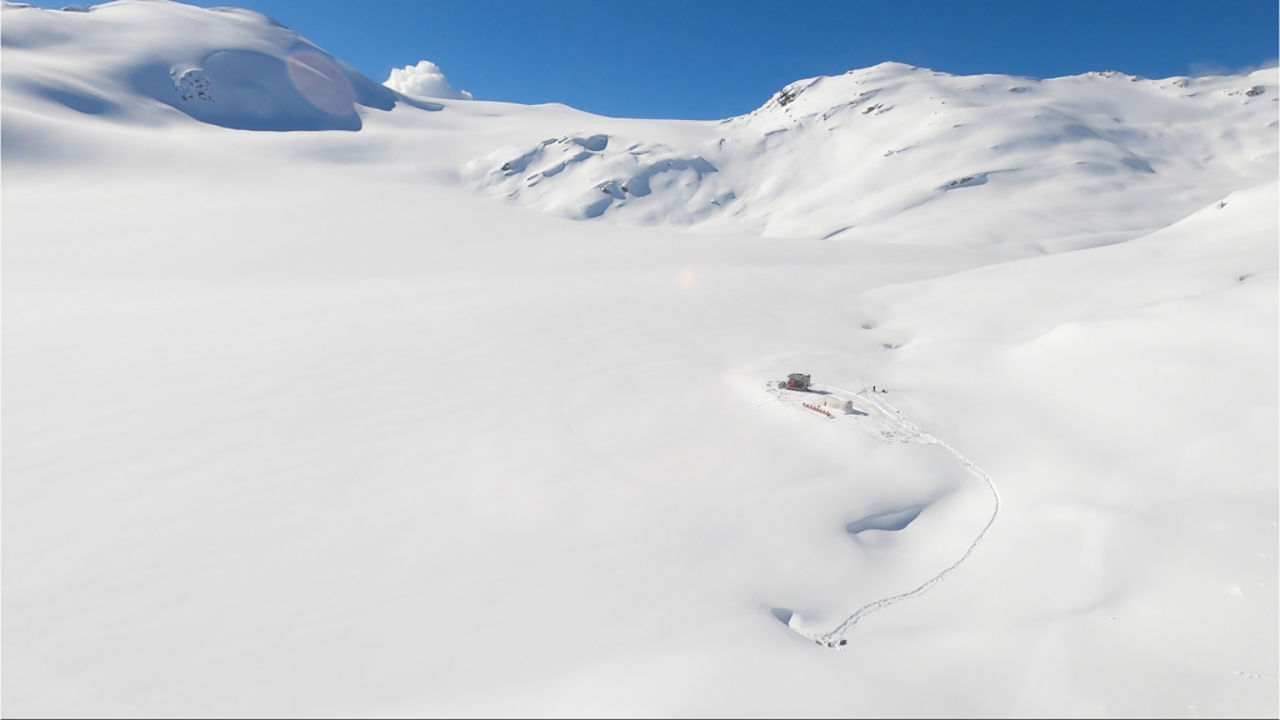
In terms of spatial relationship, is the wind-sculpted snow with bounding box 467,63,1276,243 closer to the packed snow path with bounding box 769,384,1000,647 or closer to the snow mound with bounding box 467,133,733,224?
the snow mound with bounding box 467,133,733,224

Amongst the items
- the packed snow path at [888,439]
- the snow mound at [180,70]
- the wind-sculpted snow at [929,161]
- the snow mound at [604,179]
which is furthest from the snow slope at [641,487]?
the snow mound at [180,70]

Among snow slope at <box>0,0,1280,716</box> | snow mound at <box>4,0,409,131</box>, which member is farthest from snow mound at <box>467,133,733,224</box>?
snow mound at <box>4,0,409,131</box>

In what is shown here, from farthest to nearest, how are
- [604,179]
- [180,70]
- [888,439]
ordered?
[180,70] < [604,179] < [888,439]

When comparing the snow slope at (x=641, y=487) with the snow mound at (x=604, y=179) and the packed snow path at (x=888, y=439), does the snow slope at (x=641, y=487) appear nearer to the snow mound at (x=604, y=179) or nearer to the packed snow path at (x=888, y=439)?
the packed snow path at (x=888, y=439)

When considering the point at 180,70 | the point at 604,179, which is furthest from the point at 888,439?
the point at 180,70

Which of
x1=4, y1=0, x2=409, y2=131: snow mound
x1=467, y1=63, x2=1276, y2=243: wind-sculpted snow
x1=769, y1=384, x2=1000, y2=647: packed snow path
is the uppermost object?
x1=4, y1=0, x2=409, y2=131: snow mound

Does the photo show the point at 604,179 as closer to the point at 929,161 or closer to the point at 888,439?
the point at 929,161

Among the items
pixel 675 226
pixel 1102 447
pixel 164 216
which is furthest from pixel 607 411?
pixel 675 226

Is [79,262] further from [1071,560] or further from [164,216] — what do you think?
[1071,560]
